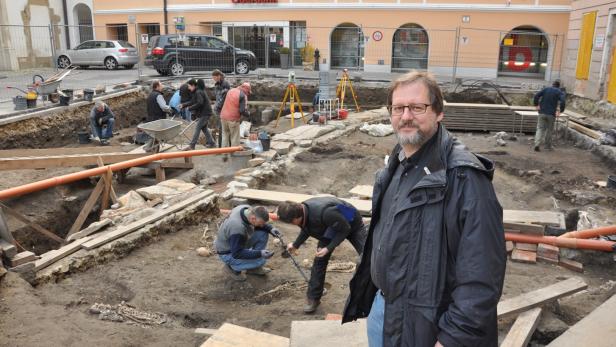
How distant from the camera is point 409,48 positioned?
80.2 ft

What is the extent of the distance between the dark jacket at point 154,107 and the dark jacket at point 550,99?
29.9 feet

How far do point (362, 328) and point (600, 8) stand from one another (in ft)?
49.3

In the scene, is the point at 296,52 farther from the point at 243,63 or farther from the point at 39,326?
the point at 39,326

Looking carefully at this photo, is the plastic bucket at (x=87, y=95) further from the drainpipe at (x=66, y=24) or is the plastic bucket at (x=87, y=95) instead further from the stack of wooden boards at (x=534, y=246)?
the drainpipe at (x=66, y=24)

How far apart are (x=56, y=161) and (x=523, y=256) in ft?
24.8

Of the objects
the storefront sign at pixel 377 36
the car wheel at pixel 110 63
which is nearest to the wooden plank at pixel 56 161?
the car wheel at pixel 110 63

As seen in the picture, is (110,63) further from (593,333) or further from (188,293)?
(593,333)

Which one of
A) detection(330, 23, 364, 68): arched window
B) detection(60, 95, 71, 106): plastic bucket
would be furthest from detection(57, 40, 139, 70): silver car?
detection(60, 95, 71, 106): plastic bucket

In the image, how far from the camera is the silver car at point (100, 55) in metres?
23.0

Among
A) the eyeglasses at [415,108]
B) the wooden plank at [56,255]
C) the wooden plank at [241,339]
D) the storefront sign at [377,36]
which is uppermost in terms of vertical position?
the storefront sign at [377,36]

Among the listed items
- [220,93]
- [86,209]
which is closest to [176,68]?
[220,93]

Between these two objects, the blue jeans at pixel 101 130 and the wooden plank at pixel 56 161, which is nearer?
the wooden plank at pixel 56 161

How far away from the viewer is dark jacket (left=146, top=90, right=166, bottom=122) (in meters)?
11.8

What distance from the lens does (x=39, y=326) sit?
4.50 m
